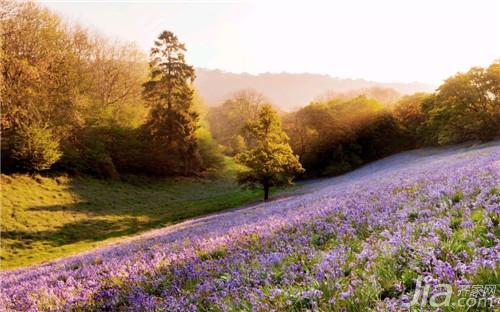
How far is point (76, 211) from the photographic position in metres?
32.5

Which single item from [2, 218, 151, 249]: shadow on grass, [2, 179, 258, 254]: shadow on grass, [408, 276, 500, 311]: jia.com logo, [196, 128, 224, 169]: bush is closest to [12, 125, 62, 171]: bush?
[2, 179, 258, 254]: shadow on grass

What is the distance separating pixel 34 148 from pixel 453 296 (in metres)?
39.7

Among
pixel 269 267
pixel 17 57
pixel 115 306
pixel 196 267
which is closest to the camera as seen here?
pixel 269 267

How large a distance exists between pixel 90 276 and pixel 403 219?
6.09 m

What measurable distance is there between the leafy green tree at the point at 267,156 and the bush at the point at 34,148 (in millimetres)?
20177

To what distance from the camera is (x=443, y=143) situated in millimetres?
42281

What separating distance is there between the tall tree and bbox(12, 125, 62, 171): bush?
18.4 metres

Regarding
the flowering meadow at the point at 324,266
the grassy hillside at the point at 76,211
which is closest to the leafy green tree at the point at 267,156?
the grassy hillside at the point at 76,211

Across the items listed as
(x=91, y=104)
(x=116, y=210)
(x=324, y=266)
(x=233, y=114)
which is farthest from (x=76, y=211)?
(x=233, y=114)

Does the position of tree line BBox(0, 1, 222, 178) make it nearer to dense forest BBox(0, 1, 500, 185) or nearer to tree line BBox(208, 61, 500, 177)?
dense forest BBox(0, 1, 500, 185)

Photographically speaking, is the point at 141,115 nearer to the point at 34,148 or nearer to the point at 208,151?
the point at 208,151

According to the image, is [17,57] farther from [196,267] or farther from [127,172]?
[196,267]

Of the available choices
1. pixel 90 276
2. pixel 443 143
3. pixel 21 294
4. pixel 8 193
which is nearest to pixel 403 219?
pixel 90 276

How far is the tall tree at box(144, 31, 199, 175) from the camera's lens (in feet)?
176
